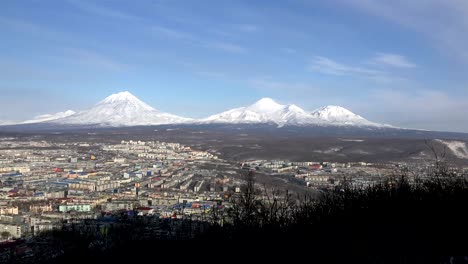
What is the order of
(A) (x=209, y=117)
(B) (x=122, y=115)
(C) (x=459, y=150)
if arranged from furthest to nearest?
(A) (x=209, y=117) < (B) (x=122, y=115) < (C) (x=459, y=150)

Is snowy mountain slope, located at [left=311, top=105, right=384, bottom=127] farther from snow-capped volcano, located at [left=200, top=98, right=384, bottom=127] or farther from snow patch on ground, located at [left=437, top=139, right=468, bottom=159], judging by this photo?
snow patch on ground, located at [left=437, top=139, right=468, bottom=159]

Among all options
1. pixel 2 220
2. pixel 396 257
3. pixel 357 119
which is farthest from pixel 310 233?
pixel 357 119

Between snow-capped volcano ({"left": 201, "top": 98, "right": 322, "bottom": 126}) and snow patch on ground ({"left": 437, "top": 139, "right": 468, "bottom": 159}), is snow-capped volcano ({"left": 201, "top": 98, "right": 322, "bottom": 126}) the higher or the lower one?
the higher one

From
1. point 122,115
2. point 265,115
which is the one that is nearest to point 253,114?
point 265,115

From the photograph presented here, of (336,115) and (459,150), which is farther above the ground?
(336,115)

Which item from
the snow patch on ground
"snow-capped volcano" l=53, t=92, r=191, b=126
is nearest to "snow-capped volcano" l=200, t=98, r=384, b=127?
"snow-capped volcano" l=53, t=92, r=191, b=126

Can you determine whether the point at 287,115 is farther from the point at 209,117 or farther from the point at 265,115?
the point at 209,117

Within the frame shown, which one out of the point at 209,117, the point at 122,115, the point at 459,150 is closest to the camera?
the point at 459,150
